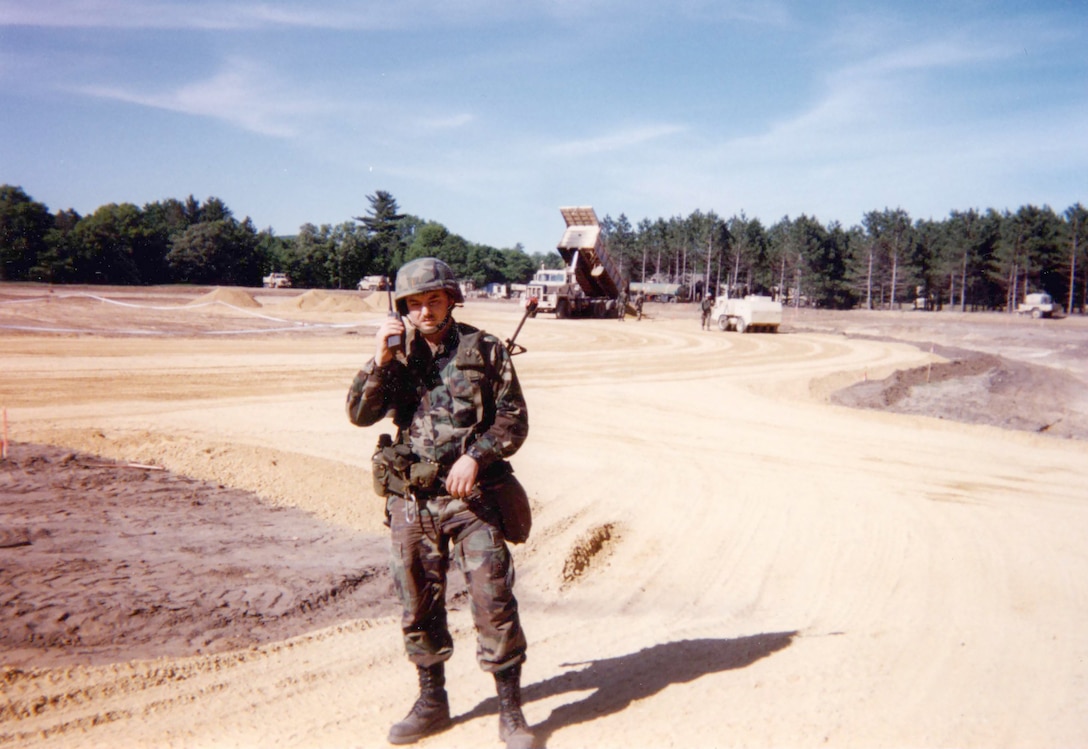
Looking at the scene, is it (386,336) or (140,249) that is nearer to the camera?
(386,336)

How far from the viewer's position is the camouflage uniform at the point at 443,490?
134 inches

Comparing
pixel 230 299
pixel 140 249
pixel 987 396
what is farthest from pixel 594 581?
pixel 140 249

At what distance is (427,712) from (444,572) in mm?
660

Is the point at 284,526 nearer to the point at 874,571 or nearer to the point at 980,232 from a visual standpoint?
the point at 874,571

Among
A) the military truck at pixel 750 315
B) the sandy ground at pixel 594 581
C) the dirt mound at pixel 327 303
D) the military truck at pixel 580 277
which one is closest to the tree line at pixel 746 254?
the dirt mound at pixel 327 303

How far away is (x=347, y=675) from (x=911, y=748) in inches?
111

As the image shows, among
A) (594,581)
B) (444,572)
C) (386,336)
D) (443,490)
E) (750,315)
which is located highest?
(386,336)

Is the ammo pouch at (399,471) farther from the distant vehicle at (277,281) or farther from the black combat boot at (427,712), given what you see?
the distant vehicle at (277,281)

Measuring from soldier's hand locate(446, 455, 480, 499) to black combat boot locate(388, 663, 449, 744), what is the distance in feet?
2.96

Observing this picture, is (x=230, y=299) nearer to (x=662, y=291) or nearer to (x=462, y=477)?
(x=462, y=477)

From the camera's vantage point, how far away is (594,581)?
19.3ft

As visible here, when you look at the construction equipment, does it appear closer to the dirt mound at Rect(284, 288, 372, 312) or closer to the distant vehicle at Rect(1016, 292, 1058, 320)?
the dirt mound at Rect(284, 288, 372, 312)

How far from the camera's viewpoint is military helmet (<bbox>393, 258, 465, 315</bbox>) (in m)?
3.54

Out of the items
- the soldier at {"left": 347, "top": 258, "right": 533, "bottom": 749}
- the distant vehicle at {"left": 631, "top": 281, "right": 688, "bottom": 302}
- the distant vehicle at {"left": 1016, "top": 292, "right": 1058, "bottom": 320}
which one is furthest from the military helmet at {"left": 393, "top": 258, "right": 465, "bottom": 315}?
the distant vehicle at {"left": 631, "top": 281, "right": 688, "bottom": 302}
